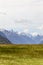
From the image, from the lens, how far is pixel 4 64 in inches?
1549

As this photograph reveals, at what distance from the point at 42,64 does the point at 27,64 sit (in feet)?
9.23

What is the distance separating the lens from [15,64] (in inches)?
1564

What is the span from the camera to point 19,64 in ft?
133

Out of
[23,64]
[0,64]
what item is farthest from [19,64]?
[0,64]

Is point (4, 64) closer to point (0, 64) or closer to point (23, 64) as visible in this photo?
point (0, 64)

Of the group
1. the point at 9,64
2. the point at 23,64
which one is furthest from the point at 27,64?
the point at 9,64

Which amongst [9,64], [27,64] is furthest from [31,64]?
[9,64]

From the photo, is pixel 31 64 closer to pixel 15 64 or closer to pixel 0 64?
pixel 15 64

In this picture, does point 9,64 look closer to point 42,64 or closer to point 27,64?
point 27,64

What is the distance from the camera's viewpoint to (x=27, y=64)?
133 ft

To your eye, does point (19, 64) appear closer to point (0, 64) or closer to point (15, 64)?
point (15, 64)

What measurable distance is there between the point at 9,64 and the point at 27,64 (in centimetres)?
349

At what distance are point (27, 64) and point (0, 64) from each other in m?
4.89

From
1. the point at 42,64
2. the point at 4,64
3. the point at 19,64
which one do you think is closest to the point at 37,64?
the point at 42,64
